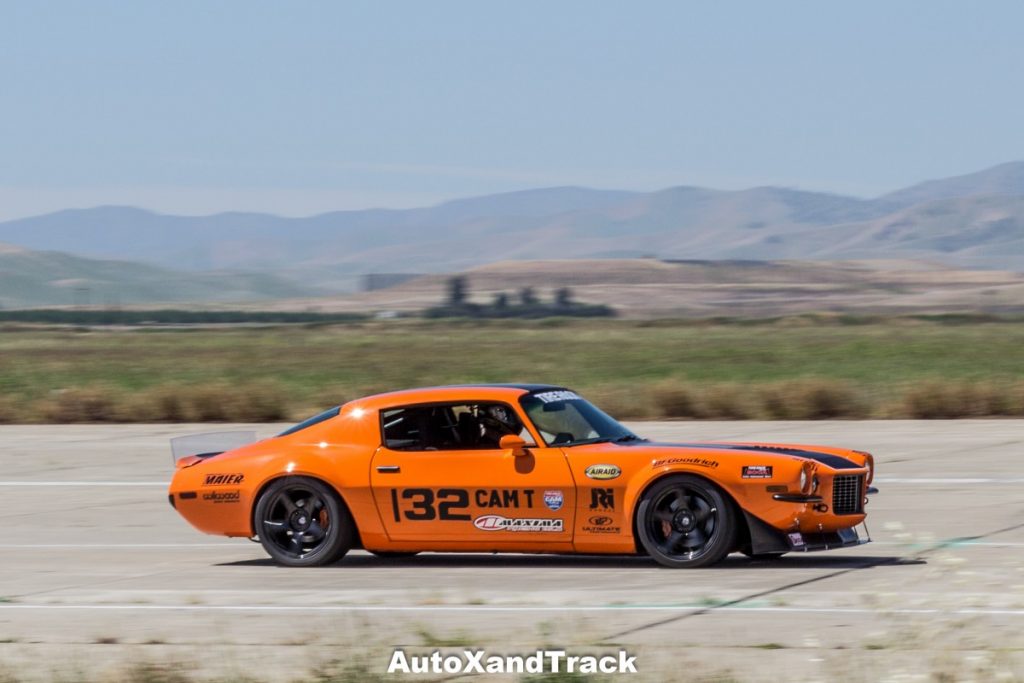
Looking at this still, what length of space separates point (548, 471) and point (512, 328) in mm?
105413

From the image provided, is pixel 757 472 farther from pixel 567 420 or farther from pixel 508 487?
pixel 508 487

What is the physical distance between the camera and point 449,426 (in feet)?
36.9

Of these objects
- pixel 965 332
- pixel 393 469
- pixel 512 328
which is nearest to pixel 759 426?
pixel 393 469

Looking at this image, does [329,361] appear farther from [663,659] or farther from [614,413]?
[663,659]

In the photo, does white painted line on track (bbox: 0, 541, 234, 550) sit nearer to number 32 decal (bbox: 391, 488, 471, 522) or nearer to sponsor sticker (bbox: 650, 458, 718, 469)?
number 32 decal (bbox: 391, 488, 471, 522)

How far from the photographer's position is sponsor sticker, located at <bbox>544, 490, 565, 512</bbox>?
10.6m

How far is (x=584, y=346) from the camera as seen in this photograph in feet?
262

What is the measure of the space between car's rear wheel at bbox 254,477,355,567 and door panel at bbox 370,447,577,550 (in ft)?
1.04

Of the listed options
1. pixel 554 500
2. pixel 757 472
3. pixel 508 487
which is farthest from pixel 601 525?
pixel 757 472

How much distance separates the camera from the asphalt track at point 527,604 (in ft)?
25.2

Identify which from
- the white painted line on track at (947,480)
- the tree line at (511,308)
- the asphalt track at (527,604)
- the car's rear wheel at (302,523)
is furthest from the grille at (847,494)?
the tree line at (511,308)

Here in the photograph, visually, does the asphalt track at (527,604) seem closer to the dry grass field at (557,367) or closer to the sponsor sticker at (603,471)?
the sponsor sticker at (603,471)

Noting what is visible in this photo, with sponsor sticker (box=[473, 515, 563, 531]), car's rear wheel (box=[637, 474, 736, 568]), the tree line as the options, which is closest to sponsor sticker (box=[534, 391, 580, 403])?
sponsor sticker (box=[473, 515, 563, 531])

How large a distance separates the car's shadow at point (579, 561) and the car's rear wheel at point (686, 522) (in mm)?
195
